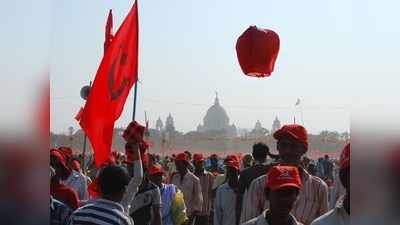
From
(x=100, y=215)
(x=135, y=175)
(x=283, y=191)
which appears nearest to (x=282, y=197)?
(x=283, y=191)

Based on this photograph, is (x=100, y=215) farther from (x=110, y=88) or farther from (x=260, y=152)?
(x=260, y=152)

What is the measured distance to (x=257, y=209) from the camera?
12.5ft

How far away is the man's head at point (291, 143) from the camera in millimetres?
3869

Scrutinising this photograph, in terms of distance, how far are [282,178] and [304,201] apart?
2.19ft

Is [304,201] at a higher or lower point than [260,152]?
lower

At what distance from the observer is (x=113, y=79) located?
18.2 ft

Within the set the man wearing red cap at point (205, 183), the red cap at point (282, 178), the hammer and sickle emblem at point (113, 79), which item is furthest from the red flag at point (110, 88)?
the man wearing red cap at point (205, 183)

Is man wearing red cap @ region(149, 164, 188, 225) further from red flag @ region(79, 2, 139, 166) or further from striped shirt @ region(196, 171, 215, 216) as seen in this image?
striped shirt @ region(196, 171, 215, 216)

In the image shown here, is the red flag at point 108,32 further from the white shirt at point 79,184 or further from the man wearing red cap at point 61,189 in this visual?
the white shirt at point 79,184

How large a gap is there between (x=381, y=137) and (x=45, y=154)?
113 cm

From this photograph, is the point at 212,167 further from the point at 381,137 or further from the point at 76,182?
the point at 381,137

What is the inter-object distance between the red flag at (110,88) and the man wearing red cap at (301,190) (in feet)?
5.45

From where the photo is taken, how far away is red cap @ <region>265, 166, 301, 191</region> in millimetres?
3195

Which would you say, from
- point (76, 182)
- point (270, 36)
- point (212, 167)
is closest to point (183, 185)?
point (76, 182)
